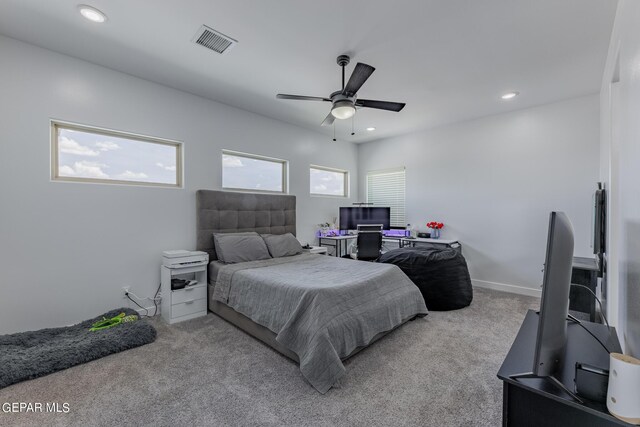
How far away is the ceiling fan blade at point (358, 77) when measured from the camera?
2.28 metres

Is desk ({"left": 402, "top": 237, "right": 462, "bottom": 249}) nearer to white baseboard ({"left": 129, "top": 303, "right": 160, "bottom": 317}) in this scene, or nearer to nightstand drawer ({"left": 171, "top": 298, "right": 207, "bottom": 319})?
nightstand drawer ({"left": 171, "top": 298, "right": 207, "bottom": 319})

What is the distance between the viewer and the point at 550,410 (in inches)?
37.7

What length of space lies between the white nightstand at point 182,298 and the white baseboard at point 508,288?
424 cm

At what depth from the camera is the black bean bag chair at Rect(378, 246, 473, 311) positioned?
352 centimetres

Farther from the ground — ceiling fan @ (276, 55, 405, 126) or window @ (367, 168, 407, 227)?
ceiling fan @ (276, 55, 405, 126)

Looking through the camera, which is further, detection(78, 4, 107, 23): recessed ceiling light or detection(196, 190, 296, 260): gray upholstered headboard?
detection(196, 190, 296, 260): gray upholstered headboard

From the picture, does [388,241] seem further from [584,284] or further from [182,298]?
[182,298]

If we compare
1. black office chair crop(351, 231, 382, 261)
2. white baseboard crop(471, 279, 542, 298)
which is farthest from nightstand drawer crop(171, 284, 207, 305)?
white baseboard crop(471, 279, 542, 298)

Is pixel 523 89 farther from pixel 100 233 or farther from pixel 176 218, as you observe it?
pixel 100 233

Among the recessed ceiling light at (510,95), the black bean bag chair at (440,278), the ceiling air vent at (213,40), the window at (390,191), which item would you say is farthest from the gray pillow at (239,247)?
the recessed ceiling light at (510,95)

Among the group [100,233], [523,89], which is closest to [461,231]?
[523,89]

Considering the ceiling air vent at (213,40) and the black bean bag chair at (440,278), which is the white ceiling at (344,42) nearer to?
the ceiling air vent at (213,40)

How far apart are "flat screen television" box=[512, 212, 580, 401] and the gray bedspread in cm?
133

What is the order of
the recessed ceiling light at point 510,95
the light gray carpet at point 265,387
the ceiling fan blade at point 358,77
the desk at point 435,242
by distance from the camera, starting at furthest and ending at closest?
the desk at point 435,242, the recessed ceiling light at point 510,95, the ceiling fan blade at point 358,77, the light gray carpet at point 265,387
